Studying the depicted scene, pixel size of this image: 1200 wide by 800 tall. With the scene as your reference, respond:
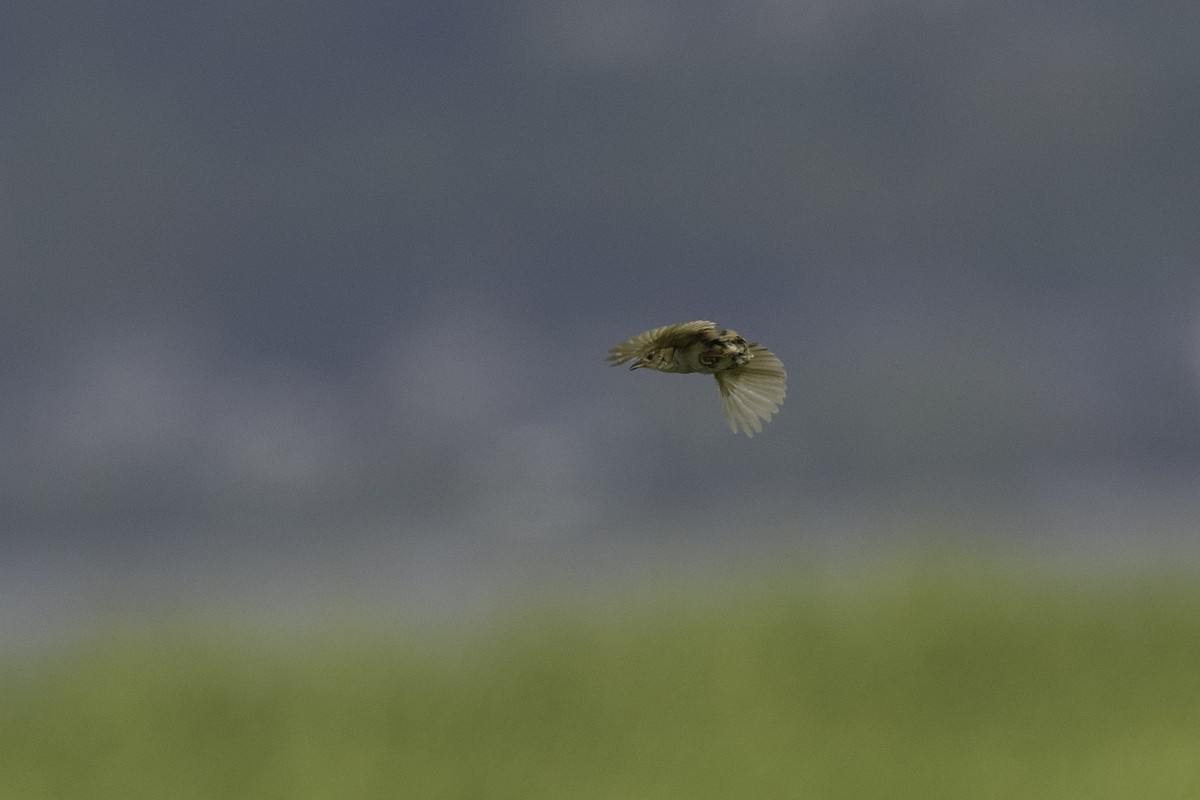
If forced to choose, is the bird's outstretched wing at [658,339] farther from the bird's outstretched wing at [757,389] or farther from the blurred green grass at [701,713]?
the blurred green grass at [701,713]

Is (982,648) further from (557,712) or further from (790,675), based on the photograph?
(557,712)

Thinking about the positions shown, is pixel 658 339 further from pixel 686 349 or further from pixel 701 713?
pixel 701 713

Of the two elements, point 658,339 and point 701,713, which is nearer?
point 658,339

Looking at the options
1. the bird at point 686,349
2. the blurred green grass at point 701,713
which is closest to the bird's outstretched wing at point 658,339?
the bird at point 686,349

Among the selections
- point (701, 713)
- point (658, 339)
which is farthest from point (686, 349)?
point (701, 713)

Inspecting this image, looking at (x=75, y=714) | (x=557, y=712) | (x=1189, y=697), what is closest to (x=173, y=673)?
(x=75, y=714)

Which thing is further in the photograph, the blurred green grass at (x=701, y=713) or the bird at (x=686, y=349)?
the blurred green grass at (x=701, y=713)
